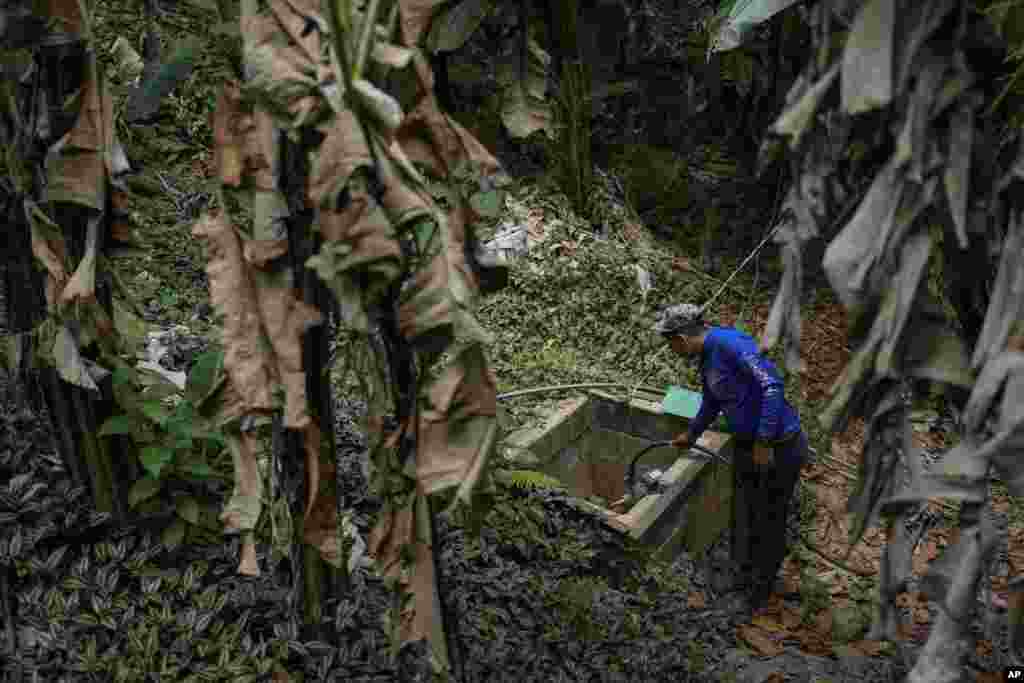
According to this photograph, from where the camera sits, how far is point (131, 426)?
3.45 metres

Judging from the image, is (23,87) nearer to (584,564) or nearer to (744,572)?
(584,564)

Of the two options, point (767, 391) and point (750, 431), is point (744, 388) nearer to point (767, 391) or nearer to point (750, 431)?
point (767, 391)

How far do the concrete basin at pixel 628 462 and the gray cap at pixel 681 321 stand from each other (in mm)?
862

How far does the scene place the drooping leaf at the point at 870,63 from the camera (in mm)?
2168

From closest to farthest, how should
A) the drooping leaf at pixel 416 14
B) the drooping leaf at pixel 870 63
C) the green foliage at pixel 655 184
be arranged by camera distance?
the drooping leaf at pixel 870 63
the drooping leaf at pixel 416 14
the green foliage at pixel 655 184

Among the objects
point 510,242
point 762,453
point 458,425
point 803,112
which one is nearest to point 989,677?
point 762,453

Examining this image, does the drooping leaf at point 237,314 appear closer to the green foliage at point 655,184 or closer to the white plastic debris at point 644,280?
the white plastic debris at point 644,280

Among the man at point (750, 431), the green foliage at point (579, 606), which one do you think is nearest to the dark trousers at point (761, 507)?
the man at point (750, 431)

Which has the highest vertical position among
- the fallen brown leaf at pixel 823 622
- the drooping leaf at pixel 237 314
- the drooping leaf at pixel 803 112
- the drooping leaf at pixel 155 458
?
the drooping leaf at pixel 803 112

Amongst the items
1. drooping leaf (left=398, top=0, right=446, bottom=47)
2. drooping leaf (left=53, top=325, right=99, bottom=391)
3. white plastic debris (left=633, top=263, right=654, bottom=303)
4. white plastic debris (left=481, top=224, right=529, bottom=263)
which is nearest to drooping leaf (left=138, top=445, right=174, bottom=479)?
drooping leaf (left=53, top=325, right=99, bottom=391)

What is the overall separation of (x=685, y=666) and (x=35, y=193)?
331cm

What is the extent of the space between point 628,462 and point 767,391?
165 cm

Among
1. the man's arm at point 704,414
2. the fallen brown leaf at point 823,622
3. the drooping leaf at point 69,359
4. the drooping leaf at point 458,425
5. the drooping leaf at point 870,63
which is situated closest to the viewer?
the drooping leaf at point 870,63

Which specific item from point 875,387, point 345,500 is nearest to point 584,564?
point 345,500
